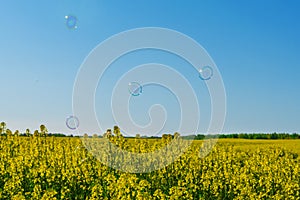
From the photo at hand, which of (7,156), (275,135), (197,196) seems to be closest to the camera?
(197,196)

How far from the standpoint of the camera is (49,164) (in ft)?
48.3

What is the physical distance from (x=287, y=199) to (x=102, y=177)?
558cm

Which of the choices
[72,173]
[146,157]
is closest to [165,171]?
[146,157]

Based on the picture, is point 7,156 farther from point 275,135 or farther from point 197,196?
point 275,135

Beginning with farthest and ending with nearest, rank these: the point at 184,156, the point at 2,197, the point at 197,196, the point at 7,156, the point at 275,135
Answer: the point at 275,135 < the point at 184,156 < the point at 7,156 < the point at 197,196 < the point at 2,197

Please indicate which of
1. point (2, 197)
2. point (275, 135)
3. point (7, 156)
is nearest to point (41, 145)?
point (7, 156)

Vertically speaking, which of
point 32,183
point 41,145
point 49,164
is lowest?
point 32,183

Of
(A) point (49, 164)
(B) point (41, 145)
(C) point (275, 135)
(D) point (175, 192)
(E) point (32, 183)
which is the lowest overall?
(D) point (175, 192)

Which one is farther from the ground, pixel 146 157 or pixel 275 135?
pixel 275 135

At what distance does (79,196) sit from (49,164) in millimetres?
2967

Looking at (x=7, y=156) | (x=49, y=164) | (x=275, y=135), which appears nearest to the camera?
(x=49, y=164)

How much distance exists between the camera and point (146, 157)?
1670 cm

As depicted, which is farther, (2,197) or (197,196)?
(197,196)

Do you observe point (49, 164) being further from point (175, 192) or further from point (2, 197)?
point (175, 192)
